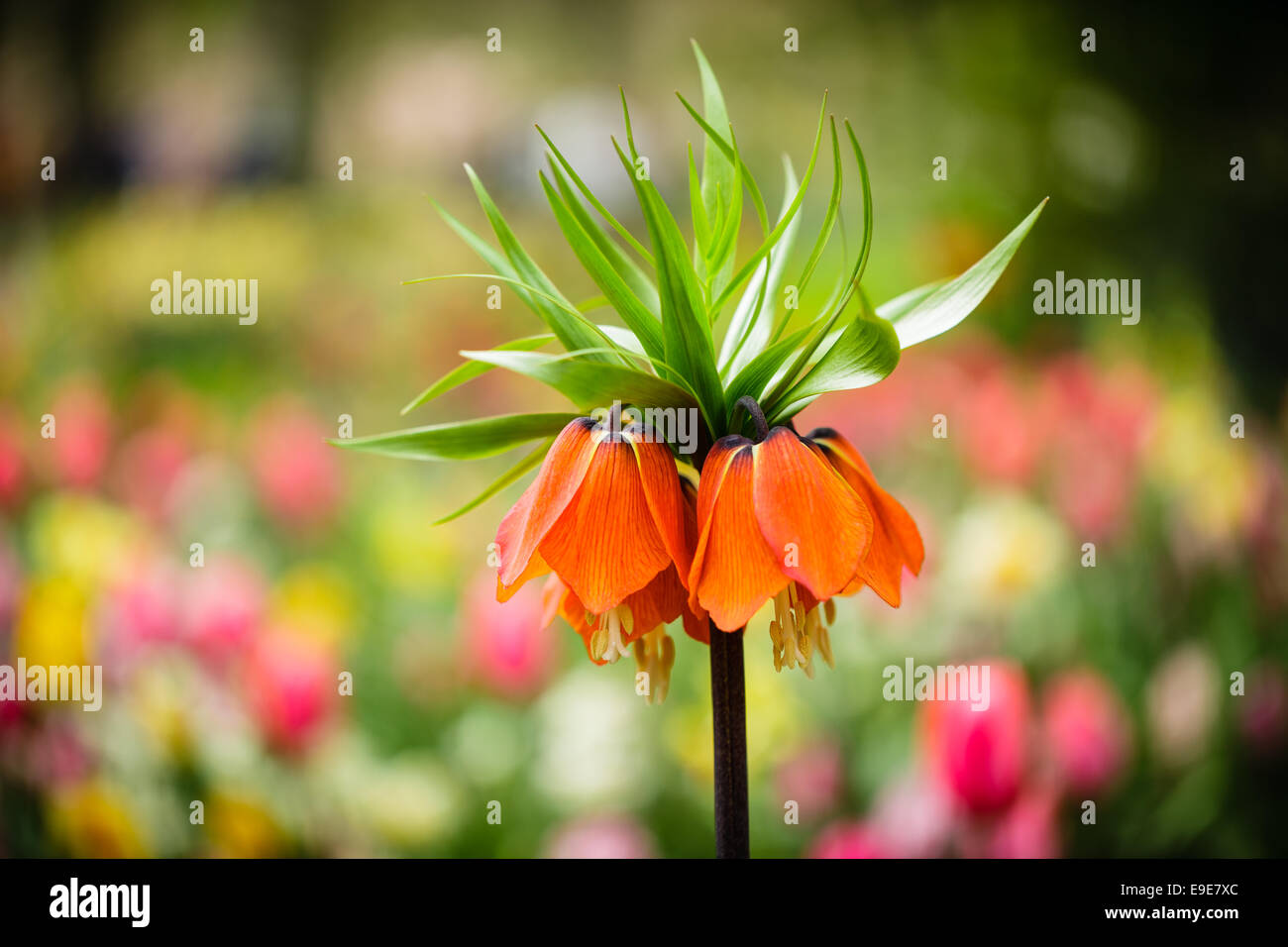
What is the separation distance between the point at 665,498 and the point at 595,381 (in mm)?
71

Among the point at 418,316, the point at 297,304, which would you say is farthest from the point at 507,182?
the point at 297,304

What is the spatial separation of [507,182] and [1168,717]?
151cm

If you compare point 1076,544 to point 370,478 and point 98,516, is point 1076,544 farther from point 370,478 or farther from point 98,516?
point 98,516

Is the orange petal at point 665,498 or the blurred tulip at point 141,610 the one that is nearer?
the orange petal at point 665,498

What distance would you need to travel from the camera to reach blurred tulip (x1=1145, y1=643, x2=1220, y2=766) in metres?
1.39

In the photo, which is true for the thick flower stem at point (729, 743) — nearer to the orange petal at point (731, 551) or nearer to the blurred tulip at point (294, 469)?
the orange petal at point (731, 551)

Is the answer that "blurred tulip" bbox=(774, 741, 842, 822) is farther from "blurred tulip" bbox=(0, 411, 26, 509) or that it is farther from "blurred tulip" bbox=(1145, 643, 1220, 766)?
"blurred tulip" bbox=(0, 411, 26, 509)

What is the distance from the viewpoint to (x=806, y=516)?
1.43 ft

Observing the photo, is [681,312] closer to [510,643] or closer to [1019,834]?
[1019,834]

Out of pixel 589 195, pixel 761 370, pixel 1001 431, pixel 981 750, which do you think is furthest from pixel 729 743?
pixel 1001 431

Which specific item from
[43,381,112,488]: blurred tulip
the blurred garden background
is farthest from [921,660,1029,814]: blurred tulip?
[43,381,112,488]: blurred tulip

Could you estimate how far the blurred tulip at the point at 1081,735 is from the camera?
4.13 ft

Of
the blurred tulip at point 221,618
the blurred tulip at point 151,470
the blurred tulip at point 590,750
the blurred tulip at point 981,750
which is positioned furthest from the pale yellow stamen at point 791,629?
the blurred tulip at point 151,470

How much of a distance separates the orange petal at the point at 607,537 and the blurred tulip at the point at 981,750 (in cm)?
64
